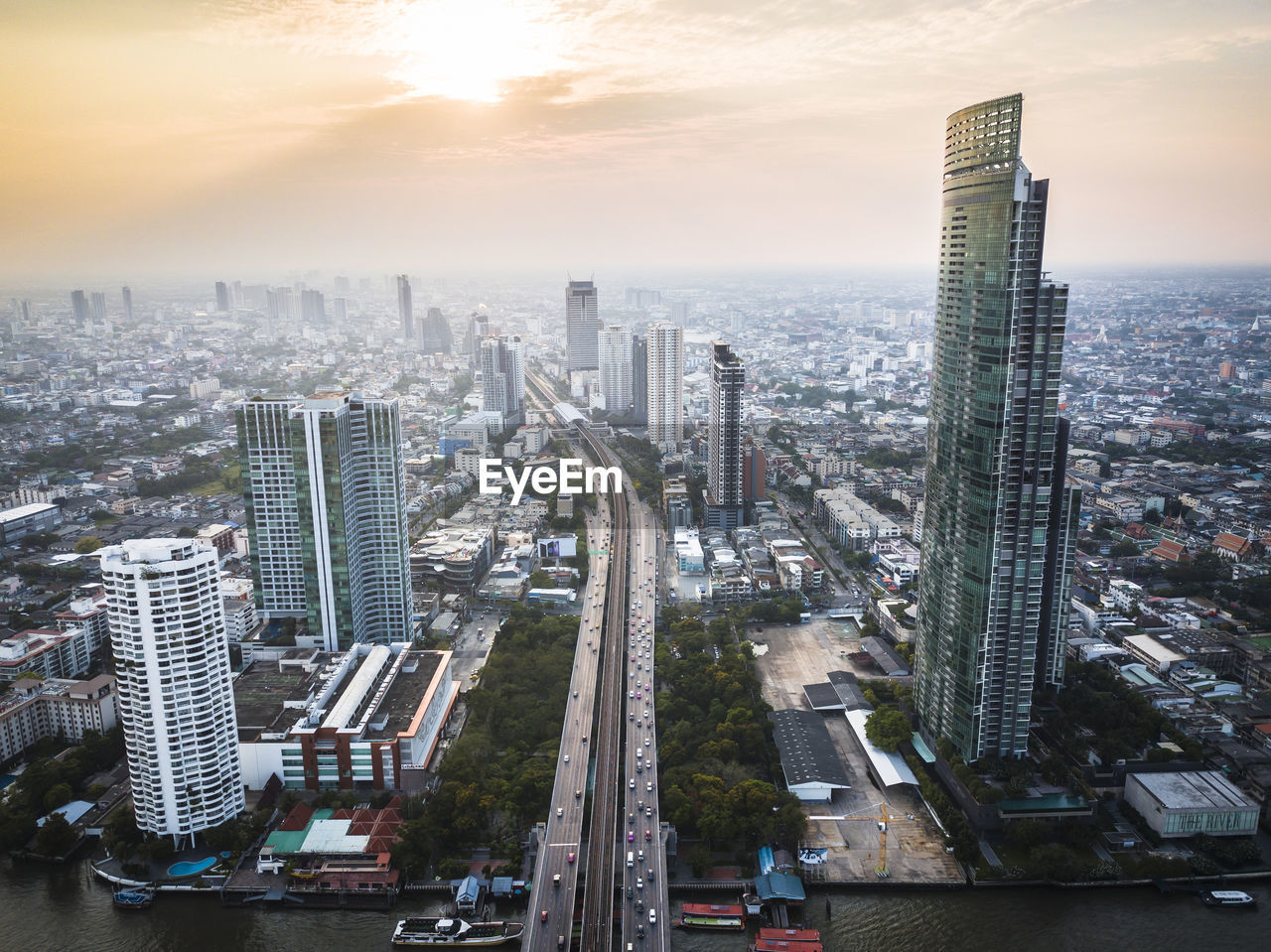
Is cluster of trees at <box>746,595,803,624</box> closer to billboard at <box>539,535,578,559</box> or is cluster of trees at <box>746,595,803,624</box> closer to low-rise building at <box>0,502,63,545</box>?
billboard at <box>539,535,578,559</box>

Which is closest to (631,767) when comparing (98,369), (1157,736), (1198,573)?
(1157,736)

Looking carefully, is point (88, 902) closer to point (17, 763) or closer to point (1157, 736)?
point (17, 763)

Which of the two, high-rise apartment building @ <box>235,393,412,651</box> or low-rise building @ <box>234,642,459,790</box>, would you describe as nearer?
low-rise building @ <box>234,642,459,790</box>

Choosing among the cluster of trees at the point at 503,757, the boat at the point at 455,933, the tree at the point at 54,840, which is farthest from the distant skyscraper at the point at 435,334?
the boat at the point at 455,933

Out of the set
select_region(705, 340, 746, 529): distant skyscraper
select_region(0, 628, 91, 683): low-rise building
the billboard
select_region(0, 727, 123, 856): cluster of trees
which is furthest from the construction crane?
select_region(0, 628, 91, 683): low-rise building

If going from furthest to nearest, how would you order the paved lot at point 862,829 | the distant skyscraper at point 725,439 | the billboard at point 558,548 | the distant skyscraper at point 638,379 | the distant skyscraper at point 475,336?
the distant skyscraper at point 475,336, the distant skyscraper at point 638,379, the distant skyscraper at point 725,439, the billboard at point 558,548, the paved lot at point 862,829

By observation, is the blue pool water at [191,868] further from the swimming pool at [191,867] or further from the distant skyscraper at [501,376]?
the distant skyscraper at [501,376]
